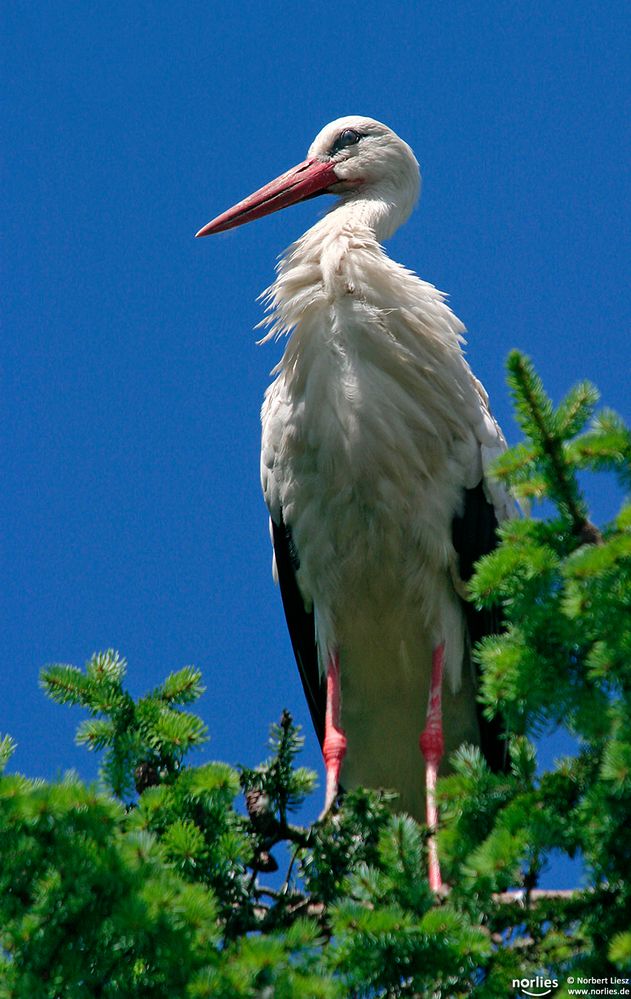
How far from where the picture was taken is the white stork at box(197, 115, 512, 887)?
554cm

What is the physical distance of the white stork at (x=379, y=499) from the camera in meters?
5.54

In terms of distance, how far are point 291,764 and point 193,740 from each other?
380 mm

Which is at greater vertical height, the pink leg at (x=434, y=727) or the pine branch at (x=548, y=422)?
the pink leg at (x=434, y=727)

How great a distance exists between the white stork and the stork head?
59 cm

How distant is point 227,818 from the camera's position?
359 cm

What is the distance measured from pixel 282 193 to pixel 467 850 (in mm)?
4193

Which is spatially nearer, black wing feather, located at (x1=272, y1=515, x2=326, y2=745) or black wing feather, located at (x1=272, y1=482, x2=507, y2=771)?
black wing feather, located at (x1=272, y1=482, x2=507, y2=771)

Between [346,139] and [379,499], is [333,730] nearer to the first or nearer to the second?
[379,499]

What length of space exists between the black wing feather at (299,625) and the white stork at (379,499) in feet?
0.04

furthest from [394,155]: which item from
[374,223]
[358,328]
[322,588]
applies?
[322,588]

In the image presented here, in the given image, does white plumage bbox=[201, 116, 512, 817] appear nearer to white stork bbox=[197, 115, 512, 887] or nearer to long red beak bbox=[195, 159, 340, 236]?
white stork bbox=[197, 115, 512, 887]

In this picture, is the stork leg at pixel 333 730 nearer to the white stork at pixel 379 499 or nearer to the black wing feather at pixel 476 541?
the white stork at pixel 379 499

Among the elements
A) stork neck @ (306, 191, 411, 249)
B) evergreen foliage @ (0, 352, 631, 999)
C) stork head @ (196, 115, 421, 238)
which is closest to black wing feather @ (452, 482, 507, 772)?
stork neck @ (306, 191, 411, 249)

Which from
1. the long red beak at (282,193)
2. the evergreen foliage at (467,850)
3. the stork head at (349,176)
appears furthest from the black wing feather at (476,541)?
the evergreen foliage at (467,850)
